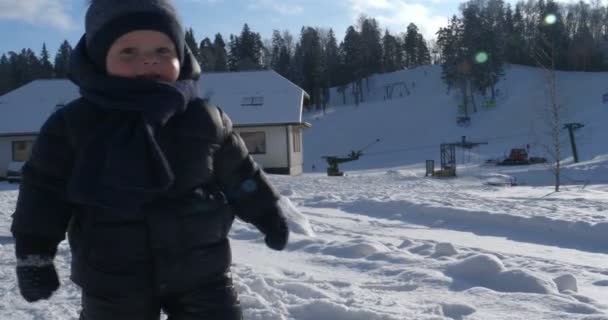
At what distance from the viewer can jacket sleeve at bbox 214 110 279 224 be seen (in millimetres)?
2484

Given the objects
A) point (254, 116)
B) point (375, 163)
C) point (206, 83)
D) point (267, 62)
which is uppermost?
point (267, 62)

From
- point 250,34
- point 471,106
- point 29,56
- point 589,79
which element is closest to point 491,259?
point 471,106

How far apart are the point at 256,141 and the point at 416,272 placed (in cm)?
2290

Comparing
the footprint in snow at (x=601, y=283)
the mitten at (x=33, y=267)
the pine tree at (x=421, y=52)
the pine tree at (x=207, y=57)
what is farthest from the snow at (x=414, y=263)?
the pine tree at (x=421, y=52)

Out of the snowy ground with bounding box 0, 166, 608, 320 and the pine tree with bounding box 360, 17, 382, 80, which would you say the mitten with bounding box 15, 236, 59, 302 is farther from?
the pine tree with bounding box 360, 17, 382, 80

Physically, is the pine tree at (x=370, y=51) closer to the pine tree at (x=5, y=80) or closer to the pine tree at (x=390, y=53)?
the pine tree at (x=390, y=53)

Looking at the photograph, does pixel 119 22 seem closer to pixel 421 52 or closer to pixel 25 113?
pixel 25 113

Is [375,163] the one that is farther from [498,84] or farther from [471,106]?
[498,84]

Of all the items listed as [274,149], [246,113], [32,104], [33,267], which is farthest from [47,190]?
[32,104]

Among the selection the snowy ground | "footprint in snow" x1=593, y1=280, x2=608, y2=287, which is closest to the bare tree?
the snowy ground

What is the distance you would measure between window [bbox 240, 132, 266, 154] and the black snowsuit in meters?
25.4

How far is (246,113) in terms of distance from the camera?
2845 cm

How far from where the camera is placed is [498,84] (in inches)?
2552

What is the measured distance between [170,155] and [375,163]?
41683 mm
